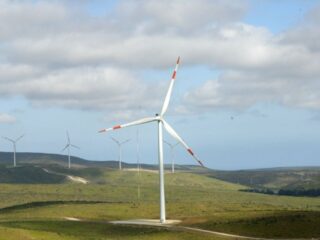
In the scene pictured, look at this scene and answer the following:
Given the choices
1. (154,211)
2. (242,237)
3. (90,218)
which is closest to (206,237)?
(242,237)

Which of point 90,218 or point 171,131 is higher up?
point 171,131

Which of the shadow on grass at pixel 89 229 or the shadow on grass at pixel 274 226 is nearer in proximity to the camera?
the shadow on grass at pixel 274 226

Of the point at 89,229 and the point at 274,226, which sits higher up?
the point at 274,226

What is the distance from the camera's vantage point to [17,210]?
154 m

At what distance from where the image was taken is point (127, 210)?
142 meters

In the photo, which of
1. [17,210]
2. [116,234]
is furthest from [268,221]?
[17,210]

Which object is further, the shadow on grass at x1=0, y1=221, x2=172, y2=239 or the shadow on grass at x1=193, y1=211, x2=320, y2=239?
the shadow on grass at x1=0, y1=221, x2=172, y2=239

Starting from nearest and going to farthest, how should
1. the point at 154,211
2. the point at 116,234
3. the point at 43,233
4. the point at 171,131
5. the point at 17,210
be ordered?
the point at 43,233, the point at 116,234, the point at 171,131, the point at 154,211, the point at 17,210

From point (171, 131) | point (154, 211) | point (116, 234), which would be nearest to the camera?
point (116, 234)

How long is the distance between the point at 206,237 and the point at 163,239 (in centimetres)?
641

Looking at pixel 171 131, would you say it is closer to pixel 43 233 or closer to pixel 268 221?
pixel 268 221

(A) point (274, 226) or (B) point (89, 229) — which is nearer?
(A) point (274, 226)

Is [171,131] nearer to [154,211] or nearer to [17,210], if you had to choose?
[154,211]

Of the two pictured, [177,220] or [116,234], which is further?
[177,220]
